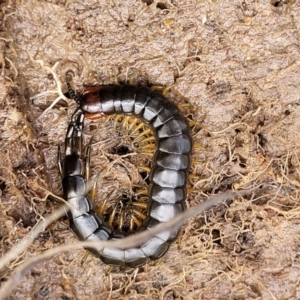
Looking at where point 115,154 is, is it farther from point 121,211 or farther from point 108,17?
point 108,17

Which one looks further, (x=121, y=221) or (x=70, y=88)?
(x=121, y=221)

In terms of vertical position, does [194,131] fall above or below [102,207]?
above

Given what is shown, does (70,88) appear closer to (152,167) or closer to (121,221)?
(152,167)

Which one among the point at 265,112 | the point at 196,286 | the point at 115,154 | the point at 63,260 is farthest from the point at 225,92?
the point at 63,260

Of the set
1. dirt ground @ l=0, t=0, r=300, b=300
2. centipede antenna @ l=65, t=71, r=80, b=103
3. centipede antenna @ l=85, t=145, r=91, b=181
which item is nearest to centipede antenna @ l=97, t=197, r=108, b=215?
dirt ground @ l=0, t=0, r=300, b=300

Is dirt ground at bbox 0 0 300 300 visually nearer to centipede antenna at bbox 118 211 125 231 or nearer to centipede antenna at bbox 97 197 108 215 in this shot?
centipede antenna at bbox 97 197 108 215

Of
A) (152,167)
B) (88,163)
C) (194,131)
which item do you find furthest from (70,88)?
(194,131)

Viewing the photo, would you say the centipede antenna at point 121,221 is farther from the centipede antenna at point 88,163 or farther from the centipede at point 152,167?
the centipede antenna at point 88,163
